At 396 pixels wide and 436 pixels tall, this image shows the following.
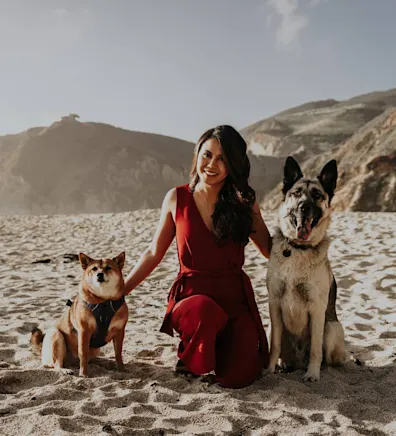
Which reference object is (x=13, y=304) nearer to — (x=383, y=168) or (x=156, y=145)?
(x=383, y=168)

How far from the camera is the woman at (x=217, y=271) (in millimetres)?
2801

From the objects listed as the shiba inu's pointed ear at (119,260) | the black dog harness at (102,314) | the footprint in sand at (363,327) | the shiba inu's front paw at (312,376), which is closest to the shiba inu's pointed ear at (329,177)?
the shiba inu's front paw at (312,376)

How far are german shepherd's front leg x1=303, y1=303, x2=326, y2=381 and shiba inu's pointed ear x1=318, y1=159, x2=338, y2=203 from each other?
2.52 feet

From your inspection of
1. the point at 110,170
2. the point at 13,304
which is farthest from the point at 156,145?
the point at 13,304

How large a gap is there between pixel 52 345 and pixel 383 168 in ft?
46.4

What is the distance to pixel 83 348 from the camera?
2.81 metres

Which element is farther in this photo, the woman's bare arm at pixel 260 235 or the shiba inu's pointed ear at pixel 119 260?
the woman's bare arm at pixel 260 235

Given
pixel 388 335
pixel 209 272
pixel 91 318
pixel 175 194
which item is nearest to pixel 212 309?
pixel 209 272

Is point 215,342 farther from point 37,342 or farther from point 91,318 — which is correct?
point 37,342

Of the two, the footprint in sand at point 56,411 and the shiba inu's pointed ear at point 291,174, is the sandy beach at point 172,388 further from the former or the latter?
the shiba inu's pointed ear at point 291,174

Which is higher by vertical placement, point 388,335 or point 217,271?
point 217,271

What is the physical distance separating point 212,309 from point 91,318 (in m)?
0.77

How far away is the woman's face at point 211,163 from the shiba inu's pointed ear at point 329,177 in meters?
0.66

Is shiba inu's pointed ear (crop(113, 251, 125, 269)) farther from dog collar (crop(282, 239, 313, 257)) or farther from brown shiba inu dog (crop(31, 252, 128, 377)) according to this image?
dog collar (crop(282, 239, 313, 257))
